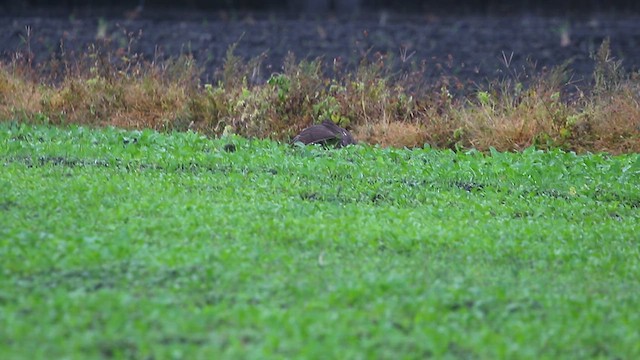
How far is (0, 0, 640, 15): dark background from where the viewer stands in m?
19.6

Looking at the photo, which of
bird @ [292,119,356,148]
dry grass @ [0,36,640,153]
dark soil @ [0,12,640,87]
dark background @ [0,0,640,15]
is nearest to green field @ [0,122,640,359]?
bird @ [292,119,356,148]

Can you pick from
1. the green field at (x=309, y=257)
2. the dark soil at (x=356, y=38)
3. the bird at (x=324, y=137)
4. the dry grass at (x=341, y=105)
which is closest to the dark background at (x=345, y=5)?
the dark soil at (x=356, y=38)

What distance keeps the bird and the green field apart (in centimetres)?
160

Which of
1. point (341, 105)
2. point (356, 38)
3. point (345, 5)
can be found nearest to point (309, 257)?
point (341, 105)

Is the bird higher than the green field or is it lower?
lower

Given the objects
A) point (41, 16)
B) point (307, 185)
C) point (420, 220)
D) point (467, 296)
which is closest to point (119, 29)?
point (41, 16)

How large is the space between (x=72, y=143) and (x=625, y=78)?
8.54 metres

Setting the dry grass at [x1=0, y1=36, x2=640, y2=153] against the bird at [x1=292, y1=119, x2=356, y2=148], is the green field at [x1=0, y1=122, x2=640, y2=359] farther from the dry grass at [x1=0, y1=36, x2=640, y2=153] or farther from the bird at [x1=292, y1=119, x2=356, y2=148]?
the dry grass at [x1=0, y1=36, x2=640, y2=153]

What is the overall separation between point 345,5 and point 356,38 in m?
1.52

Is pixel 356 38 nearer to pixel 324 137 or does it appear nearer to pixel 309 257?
pixel 324 137

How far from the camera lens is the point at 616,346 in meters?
4.94

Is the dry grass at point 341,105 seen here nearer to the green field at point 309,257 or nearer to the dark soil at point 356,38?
the dark soil at point 356,38

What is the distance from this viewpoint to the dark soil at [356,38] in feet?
57.6

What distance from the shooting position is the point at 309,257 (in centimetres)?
617
